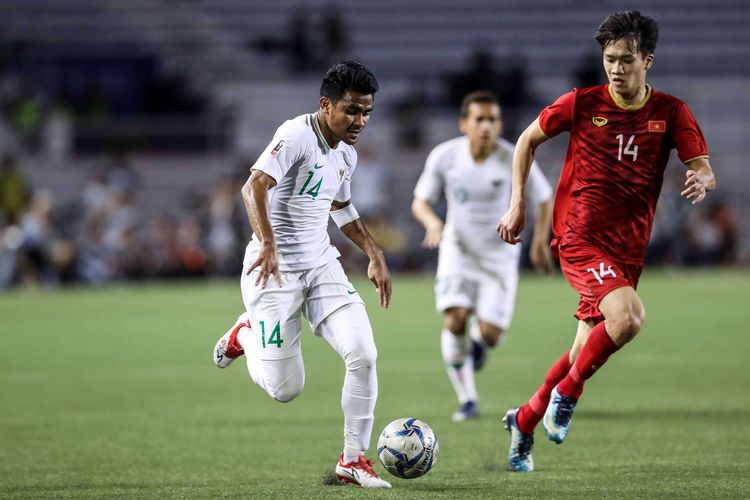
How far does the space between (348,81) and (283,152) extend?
517 millimetres

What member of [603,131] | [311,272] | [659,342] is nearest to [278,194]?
[311,272]

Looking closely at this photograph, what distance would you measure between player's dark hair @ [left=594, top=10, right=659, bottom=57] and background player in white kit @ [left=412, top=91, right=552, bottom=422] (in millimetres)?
3442

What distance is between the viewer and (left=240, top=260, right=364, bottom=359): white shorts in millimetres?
6898

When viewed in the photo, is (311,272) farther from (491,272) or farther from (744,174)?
(744,174)

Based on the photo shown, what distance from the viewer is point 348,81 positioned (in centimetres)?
659

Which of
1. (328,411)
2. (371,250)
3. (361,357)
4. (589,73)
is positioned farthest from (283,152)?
(589,73)

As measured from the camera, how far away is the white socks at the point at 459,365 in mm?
9914

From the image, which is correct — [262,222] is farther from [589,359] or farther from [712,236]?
[712,236]

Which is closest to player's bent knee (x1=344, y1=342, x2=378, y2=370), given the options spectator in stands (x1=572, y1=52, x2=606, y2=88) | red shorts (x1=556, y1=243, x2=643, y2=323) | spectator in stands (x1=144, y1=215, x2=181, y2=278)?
red shorts (x1=556, y1=243, x2=643, y2=323)

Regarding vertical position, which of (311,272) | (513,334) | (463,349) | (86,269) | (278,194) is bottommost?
(86,269)

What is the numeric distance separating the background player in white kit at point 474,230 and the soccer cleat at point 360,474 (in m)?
3.59

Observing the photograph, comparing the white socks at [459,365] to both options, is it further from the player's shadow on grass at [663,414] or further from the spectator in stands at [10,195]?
the spectator in stands at [10,195]

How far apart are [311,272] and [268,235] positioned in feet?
2.25

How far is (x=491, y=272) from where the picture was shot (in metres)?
10.4
